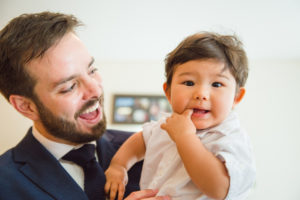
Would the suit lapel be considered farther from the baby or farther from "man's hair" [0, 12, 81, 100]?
"man's hair" [0, 12, 81, 100]

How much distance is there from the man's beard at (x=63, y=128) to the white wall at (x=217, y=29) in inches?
76.5

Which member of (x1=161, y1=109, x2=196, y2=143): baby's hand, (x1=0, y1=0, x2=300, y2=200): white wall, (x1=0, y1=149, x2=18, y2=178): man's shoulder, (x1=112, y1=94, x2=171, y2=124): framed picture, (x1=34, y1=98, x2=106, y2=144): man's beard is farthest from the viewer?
(x1=112, y1=94, x2=171, y2=124): framed picture

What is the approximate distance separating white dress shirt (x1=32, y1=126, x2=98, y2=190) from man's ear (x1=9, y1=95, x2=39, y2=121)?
0.13 m

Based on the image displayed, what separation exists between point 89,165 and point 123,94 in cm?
368

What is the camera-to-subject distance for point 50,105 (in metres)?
1.07

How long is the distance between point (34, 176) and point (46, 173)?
56 mm

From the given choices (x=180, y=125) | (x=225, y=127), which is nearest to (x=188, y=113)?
(x=180, y=125)

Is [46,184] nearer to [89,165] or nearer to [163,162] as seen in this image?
[89,165]

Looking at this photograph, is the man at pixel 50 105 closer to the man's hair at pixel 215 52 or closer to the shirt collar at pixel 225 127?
the shirt collar at pixel 225 127

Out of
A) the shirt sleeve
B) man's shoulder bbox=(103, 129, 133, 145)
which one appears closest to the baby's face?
the shirt sleeve

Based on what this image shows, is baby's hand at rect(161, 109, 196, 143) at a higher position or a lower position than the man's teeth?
higher

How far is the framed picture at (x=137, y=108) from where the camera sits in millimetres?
4598

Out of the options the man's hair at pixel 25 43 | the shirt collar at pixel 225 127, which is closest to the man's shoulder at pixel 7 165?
the man's hair at pixel 25 43

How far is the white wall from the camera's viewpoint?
8.77 feet
